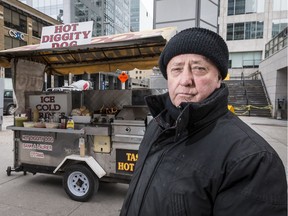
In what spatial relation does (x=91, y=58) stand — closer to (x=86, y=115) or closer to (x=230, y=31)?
(x=86, y=115)

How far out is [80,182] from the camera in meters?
4.14

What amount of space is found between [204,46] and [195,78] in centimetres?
17

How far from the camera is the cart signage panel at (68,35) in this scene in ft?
12.3

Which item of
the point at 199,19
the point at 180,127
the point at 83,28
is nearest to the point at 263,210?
the point at 180,127

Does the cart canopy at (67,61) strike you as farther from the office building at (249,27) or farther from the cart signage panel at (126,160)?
the office building at (249,27)

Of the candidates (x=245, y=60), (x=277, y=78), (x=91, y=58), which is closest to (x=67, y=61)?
(x=91, y=58)

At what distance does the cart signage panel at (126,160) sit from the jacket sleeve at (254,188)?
294 cm

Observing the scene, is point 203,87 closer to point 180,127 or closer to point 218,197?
point 180,127

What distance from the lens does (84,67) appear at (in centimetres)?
616

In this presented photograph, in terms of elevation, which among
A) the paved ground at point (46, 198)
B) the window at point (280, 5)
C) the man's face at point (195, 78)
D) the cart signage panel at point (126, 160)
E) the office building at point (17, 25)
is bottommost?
the paved ground at point (46, 198)

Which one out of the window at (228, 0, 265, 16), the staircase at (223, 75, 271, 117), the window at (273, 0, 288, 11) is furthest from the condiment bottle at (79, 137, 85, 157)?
the window at (273, 0, 288, 11)

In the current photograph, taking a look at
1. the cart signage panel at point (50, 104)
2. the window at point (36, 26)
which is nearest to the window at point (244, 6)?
the window at point (36, 26)

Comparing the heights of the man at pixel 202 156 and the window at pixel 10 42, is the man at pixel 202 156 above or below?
below

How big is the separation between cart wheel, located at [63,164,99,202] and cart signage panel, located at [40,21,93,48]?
2075 mm
